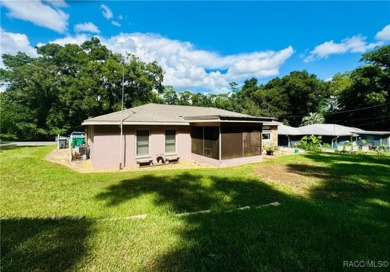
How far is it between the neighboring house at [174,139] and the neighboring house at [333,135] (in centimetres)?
1648

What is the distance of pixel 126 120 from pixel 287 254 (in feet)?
31.5

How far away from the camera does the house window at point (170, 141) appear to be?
41.3 ft

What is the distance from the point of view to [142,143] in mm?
11734

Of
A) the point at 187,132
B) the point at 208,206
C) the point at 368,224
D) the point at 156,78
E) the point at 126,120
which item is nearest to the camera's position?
the point at 368,224

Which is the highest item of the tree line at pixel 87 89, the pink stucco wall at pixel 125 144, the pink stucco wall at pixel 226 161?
the tree line at pixel 87 89

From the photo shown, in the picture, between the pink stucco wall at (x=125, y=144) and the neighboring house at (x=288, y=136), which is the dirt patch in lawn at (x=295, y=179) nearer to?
the pink stucco wall at (x=125, y=144)

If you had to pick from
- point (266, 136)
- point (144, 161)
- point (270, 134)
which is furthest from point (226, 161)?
point (270, 134)

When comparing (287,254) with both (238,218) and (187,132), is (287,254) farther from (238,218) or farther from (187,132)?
(187,132)

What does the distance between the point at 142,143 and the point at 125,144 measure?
3.25ft

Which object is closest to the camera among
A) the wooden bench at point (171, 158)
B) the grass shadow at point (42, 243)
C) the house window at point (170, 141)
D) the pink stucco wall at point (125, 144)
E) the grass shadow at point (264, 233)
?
the grass shadow at point (42, 243)

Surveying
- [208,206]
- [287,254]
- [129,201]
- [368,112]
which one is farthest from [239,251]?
[368,112]

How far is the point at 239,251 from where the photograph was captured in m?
3.00

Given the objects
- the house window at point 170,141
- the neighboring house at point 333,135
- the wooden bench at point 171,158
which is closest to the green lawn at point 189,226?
the wooden bench at point 171,158

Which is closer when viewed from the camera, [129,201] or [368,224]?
[368,224]
